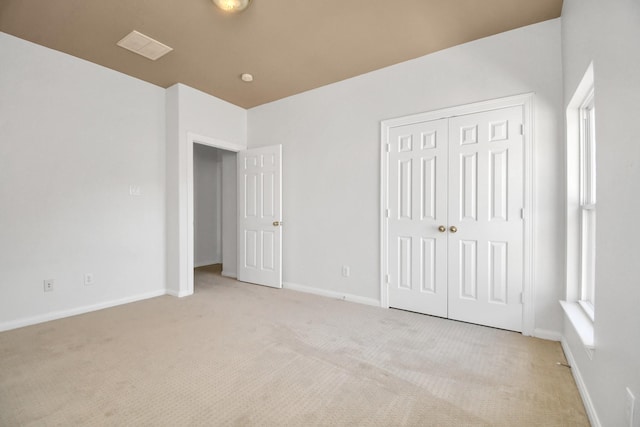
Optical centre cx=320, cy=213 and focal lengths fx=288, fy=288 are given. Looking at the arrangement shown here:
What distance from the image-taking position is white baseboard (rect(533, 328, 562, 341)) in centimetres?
239

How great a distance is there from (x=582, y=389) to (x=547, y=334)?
0.86m

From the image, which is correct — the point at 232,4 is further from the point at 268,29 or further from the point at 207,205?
the point at 207,205

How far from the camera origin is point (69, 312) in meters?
3.01

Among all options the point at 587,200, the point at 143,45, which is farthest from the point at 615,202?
the point at 143,45

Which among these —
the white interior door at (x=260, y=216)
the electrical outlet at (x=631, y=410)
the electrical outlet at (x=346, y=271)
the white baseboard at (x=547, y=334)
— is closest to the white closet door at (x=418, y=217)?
the electrical outlet at (x=346, y=271)

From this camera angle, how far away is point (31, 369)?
197 centimetres

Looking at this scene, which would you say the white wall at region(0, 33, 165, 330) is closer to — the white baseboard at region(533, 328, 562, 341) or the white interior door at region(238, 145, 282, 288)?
the white interior door at region(238, 145, 282, 288)

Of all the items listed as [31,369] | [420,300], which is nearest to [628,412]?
[420,300]

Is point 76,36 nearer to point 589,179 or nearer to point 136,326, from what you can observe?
point 136,326

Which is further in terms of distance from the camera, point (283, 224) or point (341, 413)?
point (283, 224)

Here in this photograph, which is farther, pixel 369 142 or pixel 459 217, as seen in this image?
pixel 369 142

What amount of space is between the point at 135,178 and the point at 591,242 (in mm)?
4531

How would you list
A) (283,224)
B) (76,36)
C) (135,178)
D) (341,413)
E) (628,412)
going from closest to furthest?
1. (628,412)
2. (341,413)
3. (76,36)
4. (135,178)
5. (283,224)

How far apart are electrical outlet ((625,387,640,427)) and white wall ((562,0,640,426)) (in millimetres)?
31
